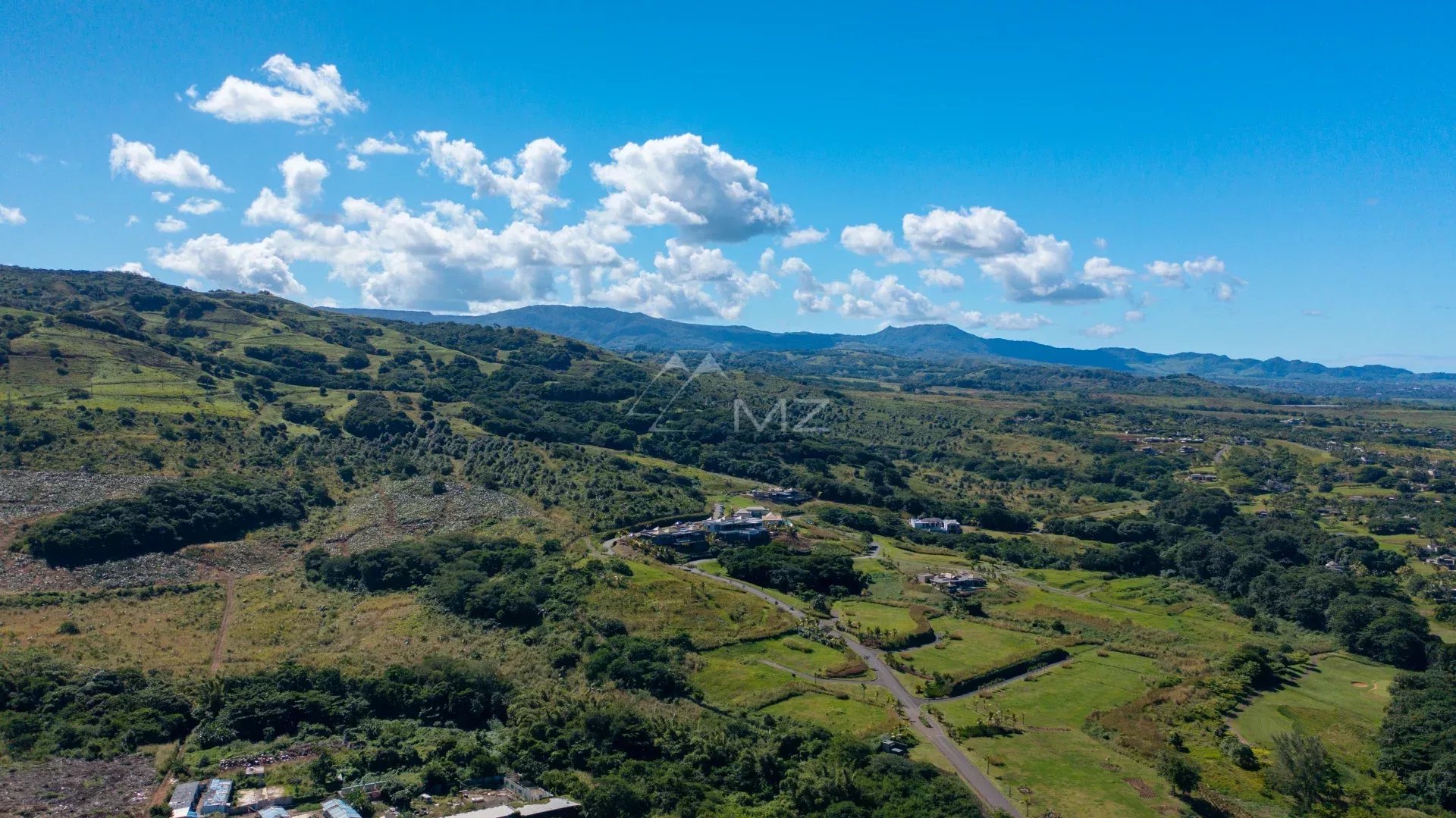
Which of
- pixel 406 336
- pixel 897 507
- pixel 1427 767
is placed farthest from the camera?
pixel 406 336

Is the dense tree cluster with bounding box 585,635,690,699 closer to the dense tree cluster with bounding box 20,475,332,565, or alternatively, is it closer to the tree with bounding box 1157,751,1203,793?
the tree with bounding box 1157,751,1203,793

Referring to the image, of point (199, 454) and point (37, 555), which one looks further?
point (199, 454)

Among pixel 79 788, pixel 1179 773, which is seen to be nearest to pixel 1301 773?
pixel 1179 773

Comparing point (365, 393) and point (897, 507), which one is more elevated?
point (365, 393)

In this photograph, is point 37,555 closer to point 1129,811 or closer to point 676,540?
point 676,540

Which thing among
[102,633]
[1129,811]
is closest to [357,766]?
[102,633]
